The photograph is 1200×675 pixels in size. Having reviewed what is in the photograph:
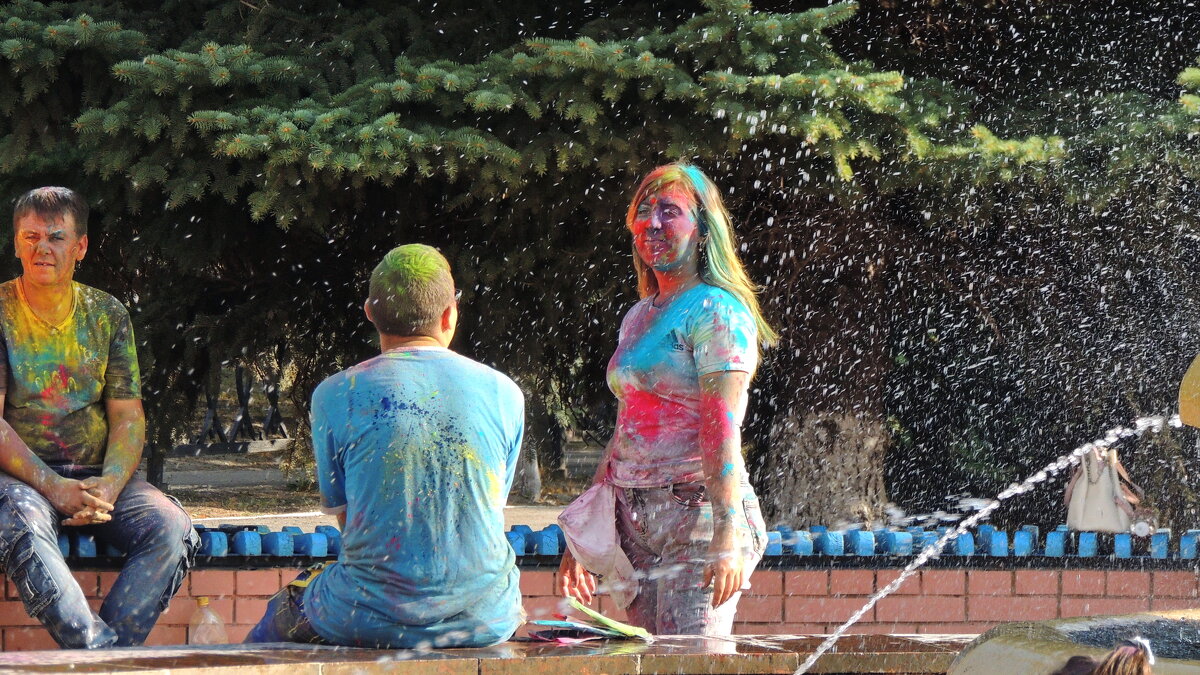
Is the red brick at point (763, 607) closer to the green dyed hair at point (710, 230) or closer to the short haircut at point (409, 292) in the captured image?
the green dyed hair at point (710, 230)

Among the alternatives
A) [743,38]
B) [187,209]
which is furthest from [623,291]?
[187,209]

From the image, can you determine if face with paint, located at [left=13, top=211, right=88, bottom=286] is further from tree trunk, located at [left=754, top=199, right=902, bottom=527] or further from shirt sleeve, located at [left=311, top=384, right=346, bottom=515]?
tree trunk, located at [left=754, top=199, right=902, bottom=527]

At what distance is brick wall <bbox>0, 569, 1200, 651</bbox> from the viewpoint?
17.3 ft

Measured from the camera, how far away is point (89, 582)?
473 centimetres

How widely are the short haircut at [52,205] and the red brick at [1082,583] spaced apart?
4.03 m

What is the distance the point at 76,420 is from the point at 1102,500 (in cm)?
462

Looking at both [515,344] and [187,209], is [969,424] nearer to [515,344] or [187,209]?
[515,344]

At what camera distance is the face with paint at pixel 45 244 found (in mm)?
4453

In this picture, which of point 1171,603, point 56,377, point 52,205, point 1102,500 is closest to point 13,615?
point 56,377

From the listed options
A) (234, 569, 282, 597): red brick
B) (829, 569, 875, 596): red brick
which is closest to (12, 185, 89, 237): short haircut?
(234, 569, 282, 597): red brick

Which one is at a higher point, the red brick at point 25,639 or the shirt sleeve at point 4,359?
the shirt sleeve at point 4,359

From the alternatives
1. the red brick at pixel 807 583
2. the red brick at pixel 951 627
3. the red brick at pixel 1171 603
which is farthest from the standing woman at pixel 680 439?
the red brick at pixel 1171 603

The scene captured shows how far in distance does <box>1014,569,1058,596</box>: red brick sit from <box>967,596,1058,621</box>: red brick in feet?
0.07

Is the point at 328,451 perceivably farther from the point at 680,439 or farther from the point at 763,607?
the point at 763,607
